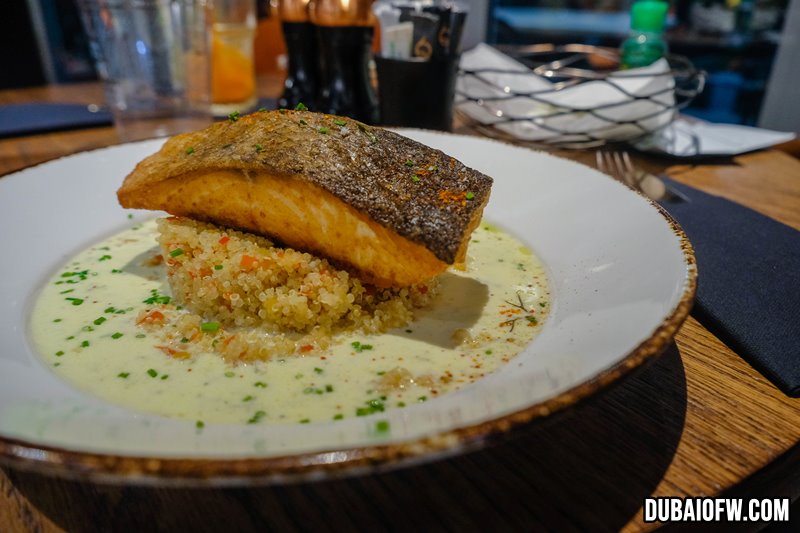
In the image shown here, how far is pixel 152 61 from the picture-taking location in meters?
3.19

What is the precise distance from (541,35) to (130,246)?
20.2ft

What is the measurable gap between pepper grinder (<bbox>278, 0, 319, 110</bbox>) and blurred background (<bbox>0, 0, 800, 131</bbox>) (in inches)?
127

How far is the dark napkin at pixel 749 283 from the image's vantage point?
1.24m

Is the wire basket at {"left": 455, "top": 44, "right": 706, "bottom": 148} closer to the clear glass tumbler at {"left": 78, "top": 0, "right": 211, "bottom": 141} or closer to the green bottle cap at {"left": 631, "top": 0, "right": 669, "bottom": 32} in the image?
the green bottle cap at {"left": 631, "top": 0, "right": 669, "bottom": 32}

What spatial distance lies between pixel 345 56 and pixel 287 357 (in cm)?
193

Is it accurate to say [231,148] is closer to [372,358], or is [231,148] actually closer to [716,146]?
[372,358]

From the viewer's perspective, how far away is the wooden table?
877 millimetres

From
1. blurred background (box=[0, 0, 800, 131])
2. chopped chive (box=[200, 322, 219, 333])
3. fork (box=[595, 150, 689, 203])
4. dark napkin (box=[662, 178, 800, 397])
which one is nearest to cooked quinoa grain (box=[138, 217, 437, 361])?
chopped chive (box=[200, 322, 219, 333])

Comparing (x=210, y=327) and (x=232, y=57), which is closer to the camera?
(x=210, y=327)

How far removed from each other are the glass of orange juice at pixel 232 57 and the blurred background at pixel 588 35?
2.58 m

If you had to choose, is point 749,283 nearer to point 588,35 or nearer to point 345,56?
point 345,56

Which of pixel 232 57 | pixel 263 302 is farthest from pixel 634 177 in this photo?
pixel 232 57

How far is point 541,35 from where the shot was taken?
6.76 metres

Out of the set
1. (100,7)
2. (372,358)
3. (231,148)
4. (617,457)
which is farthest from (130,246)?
(100,7)
